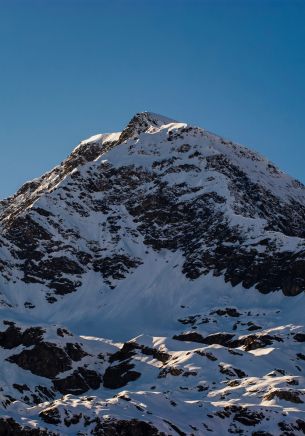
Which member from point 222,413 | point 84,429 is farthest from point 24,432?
point 222,413

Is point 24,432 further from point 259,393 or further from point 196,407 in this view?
point 259,393

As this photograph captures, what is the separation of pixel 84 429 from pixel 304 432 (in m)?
33.1

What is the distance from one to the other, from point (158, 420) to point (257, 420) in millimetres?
16370

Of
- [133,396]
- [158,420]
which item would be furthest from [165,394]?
[158,420]

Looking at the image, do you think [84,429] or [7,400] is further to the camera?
[7,400]

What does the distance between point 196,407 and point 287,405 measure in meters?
15.7

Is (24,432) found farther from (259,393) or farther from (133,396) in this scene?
(259,393)

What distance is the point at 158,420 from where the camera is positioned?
17425 centimetres

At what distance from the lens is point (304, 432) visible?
178 meters

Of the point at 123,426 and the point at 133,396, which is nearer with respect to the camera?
the point at 123,426

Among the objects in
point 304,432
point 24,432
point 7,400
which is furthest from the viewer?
point 7,400

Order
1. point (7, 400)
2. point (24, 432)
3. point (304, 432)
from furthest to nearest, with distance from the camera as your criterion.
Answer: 1. point (7, 400)
2. point (304, 432)
3. point (24, 432)

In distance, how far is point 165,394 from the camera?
194 metres

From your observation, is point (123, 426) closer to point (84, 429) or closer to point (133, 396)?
point (84, 429)
